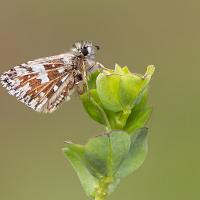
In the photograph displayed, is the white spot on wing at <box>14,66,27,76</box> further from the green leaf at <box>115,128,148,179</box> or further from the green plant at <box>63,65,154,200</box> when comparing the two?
the green leaf at <box>115,128,148,179</box>

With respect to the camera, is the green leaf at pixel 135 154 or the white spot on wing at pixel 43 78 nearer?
the green leaf at pixel 135 154

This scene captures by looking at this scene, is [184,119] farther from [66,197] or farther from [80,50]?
[80,50]

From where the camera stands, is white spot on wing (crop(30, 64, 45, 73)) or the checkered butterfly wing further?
white spot on wing (crop(30, 64, 45, 73))

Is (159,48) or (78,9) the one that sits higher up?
(78,9)

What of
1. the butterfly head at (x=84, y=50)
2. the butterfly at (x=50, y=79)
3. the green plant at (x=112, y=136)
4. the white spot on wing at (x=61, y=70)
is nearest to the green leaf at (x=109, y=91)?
the green plant at (x=112, y=136)

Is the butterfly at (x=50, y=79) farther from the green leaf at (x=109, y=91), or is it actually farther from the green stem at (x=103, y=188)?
the green stem at (x=103, y=188)

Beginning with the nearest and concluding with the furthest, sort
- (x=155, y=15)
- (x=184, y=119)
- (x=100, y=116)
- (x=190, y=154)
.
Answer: (x=100, y=116)
(x=190, y=154)
(x=184, y=119)
(x=155, y=15)

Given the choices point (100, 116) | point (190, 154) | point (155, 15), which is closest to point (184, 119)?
point (190, 154)

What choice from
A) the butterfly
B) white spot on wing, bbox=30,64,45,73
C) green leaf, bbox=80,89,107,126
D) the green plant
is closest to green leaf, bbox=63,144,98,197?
the green plant
